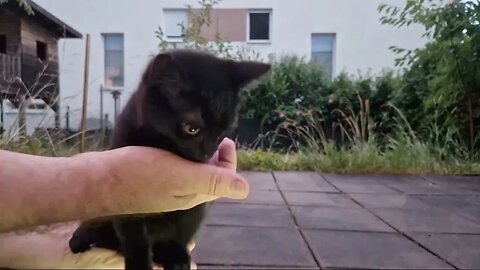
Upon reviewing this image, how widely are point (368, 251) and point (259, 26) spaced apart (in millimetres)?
5032

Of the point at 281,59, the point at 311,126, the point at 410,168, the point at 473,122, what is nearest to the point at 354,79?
the point at 281,59

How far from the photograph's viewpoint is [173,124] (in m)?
0.55

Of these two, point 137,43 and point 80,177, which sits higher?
point 137,43

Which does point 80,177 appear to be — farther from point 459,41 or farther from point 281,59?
point 281,59

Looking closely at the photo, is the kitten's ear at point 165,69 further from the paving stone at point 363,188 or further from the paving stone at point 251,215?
the paving stone at point 363,188

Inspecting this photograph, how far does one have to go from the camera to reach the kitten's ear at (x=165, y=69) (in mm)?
560

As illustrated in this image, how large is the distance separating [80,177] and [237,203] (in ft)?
4.70

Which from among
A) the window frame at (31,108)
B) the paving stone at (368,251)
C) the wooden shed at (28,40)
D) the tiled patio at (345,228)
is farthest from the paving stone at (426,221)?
the wooden shed at (28,40)

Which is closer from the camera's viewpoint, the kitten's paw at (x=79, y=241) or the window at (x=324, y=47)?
the kitten's paw at (x=79, y=241)

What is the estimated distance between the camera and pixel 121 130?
646 millimetres

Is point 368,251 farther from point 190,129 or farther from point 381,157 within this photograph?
point 381,157

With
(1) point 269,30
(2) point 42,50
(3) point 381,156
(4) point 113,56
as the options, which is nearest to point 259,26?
(1) point 269,30

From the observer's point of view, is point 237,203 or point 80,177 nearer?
point 80,177

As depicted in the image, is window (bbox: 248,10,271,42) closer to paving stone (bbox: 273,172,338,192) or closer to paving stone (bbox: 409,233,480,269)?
paving stone (bbox: 273,172,338,192)
